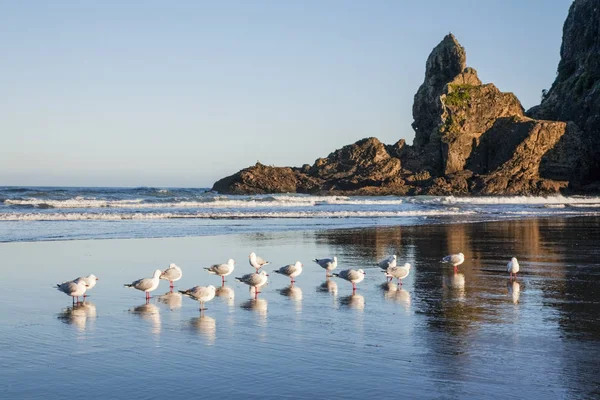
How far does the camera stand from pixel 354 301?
11844 millimetres

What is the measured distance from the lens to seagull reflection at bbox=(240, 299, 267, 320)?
10.7 metres

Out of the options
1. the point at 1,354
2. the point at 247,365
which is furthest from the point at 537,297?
the point at 1,354

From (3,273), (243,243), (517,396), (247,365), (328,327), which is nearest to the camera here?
(517,396)

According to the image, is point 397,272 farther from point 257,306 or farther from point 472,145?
point 472,145

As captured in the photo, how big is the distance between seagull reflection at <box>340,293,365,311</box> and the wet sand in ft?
0.06

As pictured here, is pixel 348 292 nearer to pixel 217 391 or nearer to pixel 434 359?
pixel 434 359

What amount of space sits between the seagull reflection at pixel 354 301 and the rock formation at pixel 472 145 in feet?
246

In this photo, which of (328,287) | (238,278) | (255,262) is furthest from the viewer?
(255,262)

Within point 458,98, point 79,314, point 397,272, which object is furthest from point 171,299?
point 458,98

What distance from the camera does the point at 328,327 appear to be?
31.5 ft

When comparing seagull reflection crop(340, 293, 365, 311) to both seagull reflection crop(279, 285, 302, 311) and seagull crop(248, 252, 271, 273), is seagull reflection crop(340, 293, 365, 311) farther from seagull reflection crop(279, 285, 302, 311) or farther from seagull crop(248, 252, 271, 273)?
seagull crop(248, 252, 271, 273)

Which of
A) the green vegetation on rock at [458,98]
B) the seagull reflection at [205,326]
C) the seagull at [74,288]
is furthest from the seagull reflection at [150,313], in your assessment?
the green vegetation on rock at [458,98]

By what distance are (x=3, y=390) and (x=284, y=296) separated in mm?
6115

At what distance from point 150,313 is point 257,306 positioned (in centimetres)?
169
